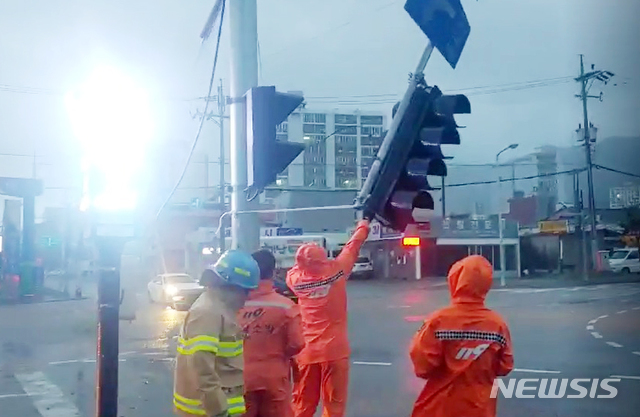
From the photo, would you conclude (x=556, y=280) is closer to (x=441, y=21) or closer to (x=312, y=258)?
(x=312, y=258)

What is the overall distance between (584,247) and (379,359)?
55.4 feet

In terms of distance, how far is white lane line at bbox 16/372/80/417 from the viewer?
849cm

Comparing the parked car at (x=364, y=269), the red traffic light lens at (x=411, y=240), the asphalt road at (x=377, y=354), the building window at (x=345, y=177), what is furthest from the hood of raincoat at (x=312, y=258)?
the parked car at (x=364, y=269)

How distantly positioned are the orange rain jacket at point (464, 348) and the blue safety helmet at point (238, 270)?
0.97m

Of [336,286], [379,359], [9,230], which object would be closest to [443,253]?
[9,230]

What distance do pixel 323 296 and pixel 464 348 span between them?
7.09 ft

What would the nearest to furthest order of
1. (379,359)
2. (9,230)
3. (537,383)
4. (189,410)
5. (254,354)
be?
(189,410), (254,354), (537,383), (379,359), (9,230)

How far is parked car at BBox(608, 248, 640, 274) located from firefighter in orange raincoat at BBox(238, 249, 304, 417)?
52.6 feet

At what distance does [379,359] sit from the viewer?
473 inches

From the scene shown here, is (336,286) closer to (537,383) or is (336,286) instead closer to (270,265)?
(270,265)

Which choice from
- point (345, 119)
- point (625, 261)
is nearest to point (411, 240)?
point (625, 261)

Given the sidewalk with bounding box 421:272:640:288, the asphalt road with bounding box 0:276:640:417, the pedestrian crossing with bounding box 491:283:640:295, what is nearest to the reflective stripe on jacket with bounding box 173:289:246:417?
the asphalt road with bounding box 0:276:640:417

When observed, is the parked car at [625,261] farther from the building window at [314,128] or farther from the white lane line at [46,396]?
the white lane line at [46,396]

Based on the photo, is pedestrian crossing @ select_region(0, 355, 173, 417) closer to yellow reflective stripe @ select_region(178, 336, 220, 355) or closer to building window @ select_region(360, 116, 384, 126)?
yellow reflective stripe @ select_region(178, 336, 220, 355)
